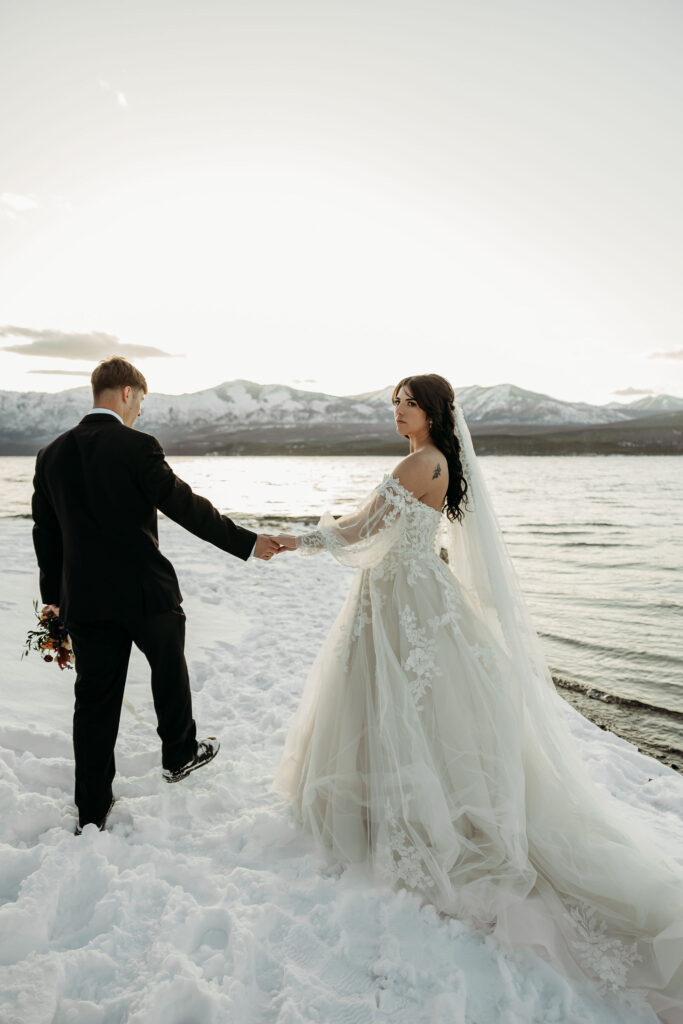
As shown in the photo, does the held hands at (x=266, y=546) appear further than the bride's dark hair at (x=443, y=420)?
Yes

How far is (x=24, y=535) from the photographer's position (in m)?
14.6

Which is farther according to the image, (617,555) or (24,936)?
(617,555)

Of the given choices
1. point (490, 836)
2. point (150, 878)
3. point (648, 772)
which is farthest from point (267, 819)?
point (648, 772)

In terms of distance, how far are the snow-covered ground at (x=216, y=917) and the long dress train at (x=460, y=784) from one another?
17 centimetres

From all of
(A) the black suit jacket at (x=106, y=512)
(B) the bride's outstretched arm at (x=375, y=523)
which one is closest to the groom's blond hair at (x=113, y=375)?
(A) the black suit jacket at (x=106, y=512)

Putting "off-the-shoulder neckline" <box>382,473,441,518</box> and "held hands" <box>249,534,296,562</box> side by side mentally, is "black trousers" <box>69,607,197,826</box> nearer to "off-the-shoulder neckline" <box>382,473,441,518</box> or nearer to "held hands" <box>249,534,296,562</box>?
"held hands" <box>249,534,296,562</box>

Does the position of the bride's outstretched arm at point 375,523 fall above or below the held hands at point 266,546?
above

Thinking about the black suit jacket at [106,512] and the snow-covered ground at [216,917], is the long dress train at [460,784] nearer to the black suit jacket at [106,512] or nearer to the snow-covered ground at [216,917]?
the snow-covered ground at [216,917]

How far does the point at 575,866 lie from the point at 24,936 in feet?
8.28

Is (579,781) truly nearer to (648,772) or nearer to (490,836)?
(490,836)

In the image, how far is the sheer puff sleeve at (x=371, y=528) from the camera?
3.41 m

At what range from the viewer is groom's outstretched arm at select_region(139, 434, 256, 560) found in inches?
129

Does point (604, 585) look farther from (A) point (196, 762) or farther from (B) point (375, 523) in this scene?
(A) point (196, 762)

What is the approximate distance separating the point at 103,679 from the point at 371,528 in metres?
1.73
